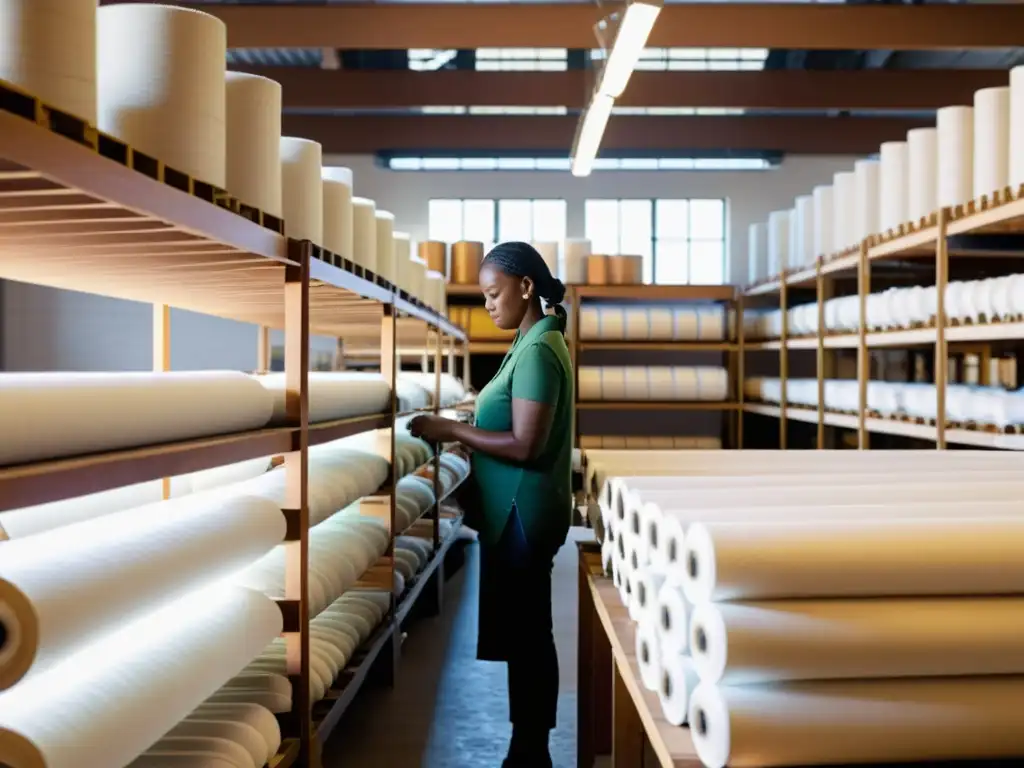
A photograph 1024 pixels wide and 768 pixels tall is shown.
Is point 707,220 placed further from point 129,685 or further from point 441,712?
point 129,685

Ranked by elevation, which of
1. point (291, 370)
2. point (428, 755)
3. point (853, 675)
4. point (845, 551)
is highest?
point (291, 370)

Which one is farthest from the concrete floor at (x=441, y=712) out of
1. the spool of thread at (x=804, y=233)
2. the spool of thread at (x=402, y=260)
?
the spool of thread at (x=804, y=233)

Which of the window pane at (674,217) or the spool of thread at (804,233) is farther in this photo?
the window pane at (674,217)

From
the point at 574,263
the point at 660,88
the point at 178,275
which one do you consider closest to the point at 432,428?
the point at 178,275

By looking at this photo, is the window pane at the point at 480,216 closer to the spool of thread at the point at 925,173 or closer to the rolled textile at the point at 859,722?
the spool of thread at the point at 925,173

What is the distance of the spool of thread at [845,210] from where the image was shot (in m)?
6.52

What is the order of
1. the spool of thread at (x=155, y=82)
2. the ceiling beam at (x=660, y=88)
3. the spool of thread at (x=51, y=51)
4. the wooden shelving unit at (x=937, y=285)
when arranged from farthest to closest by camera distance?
the ceiling beam at (x=660, y=88)
the wooden shelving unit at (x=937, y=285)
the spool of thread at (x=155, y=82)
the spool of thread at (x=51, y=51)

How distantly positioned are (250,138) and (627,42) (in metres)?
2.86

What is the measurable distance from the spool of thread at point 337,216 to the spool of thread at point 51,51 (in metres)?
1.53

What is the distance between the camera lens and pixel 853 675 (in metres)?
1.18

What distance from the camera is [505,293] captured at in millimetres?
2766

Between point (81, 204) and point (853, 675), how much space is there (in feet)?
4.38

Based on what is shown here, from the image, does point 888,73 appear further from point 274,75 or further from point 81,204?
point 81,204

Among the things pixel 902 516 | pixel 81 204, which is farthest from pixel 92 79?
pixel 902 516
